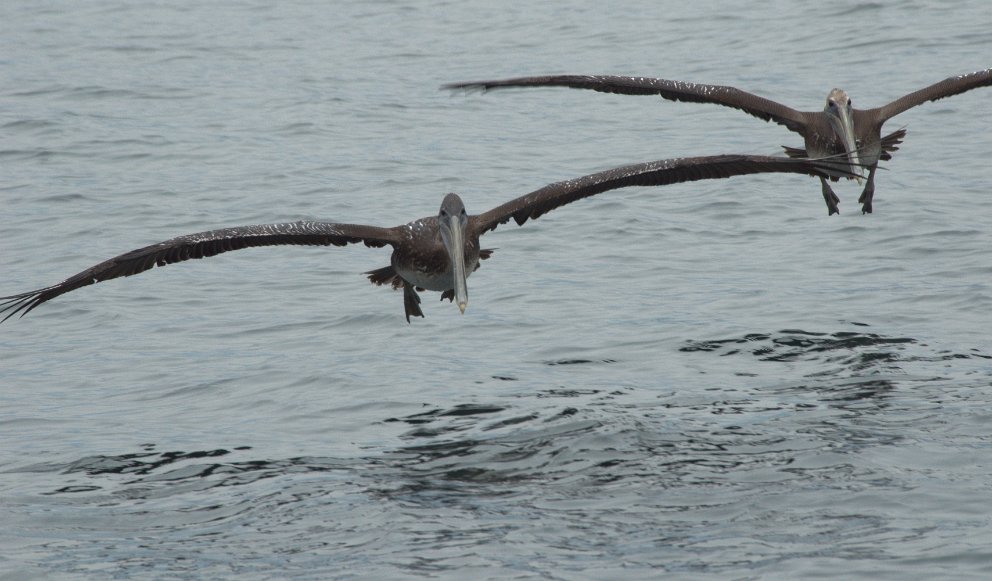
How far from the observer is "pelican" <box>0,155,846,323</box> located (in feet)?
30.7

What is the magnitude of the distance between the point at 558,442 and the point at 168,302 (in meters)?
5.18

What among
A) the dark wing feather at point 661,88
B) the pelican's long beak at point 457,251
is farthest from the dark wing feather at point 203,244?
the dark wing feather at point 661,88

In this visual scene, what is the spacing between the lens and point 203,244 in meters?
9.74

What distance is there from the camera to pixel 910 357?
35.8ft

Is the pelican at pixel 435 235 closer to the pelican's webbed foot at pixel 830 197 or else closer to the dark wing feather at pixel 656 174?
the dark wing feather at pixel 656 174

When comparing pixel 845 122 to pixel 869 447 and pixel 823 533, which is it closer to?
pixel 869 447

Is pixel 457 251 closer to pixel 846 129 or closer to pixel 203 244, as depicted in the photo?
pixel 203 244

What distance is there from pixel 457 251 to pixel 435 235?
2.50 ft

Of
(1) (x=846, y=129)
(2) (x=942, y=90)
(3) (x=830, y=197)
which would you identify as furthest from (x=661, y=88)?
(2) (x=942, y=90)

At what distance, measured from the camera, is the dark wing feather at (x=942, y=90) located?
12.4 meters

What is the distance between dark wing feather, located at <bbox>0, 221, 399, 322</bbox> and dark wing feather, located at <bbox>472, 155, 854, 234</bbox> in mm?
937

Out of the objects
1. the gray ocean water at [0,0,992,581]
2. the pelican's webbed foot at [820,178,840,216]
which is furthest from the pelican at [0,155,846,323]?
the pelican's webbed foot at [820,178,840,216]

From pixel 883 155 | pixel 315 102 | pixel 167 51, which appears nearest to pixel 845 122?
pixel 883 155

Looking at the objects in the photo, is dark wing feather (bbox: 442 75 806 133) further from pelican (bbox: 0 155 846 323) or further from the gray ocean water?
pelican (bbox: 0 155 846 323)
